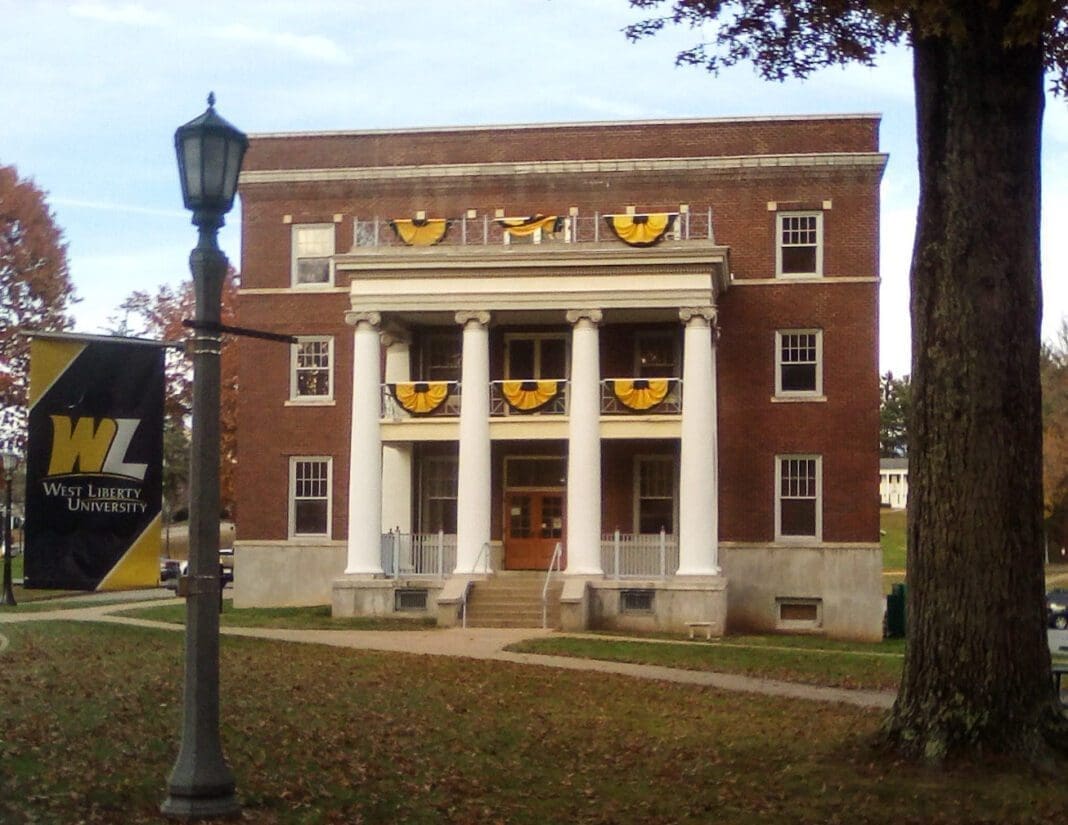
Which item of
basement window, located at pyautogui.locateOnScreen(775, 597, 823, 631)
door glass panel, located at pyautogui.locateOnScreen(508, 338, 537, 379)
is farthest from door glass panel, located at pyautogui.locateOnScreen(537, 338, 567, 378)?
basement window, located at pyautogui.locateOnScreen(775, 597, 823, 631)

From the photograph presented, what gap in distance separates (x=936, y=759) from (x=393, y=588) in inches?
893

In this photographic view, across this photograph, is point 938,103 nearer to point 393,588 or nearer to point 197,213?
point 197,213

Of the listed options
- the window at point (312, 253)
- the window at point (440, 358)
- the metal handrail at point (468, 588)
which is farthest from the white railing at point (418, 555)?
the window at point (312, 253)

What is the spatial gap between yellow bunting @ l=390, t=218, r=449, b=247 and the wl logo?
964 inches

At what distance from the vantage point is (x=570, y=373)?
35875mm

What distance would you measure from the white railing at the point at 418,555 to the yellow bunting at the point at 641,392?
16.3ft

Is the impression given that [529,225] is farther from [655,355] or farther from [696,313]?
[655,355]

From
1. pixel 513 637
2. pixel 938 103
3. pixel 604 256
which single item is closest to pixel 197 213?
pixel 938 103

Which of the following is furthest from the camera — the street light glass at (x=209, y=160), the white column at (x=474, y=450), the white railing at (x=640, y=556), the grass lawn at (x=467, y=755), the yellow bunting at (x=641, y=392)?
the yellow bunting at (x=641, y=392)

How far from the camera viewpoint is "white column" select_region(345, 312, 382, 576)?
33.7m

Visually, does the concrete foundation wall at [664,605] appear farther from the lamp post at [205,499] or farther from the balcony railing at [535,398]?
the lamp post at [205,499]

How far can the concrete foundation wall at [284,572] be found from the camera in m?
37.6

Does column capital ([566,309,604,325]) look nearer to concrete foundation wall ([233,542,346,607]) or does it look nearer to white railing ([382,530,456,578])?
white railing ([382,530,456,578])

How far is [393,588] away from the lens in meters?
33.5
